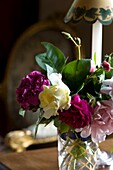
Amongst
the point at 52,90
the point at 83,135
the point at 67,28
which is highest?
the point at 67,28

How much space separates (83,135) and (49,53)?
0.23 metres

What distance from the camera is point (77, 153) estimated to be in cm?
121

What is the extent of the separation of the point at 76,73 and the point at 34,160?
1.21 ft

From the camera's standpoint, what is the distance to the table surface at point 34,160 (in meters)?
1.35

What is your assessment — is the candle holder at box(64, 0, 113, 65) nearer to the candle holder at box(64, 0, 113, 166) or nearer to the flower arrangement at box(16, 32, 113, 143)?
the candle holder at box(64, 0, 113, 166)

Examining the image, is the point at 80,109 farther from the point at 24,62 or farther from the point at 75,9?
the point at 24,62

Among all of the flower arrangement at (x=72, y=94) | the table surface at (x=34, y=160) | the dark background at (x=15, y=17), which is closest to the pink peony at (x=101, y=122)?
the flower arrangement at (x=72, y=94)

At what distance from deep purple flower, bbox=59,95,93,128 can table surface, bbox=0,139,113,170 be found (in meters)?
0.27

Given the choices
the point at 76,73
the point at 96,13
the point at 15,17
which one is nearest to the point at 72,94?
the point at 76,73

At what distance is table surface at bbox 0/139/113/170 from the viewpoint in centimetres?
135

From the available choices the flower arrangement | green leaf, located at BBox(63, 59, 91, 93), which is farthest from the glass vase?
green leaf, located at BBox(63, 59, 91, 93)

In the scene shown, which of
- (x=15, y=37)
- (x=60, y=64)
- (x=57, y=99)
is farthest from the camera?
(x=15, y=37)

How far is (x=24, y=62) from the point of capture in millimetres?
2373

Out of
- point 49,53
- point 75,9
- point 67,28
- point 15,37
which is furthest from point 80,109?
point 15,37
